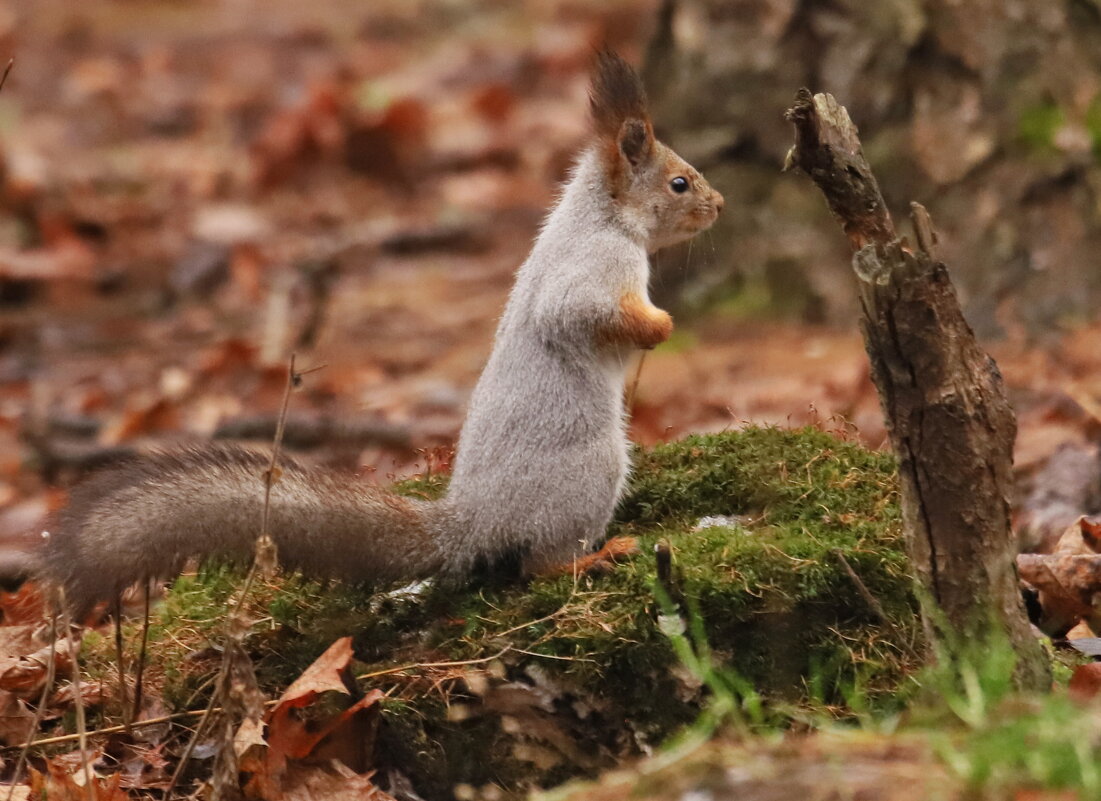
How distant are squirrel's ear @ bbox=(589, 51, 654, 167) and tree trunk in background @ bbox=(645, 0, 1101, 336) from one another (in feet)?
8.73

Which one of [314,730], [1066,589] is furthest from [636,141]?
[314,730]

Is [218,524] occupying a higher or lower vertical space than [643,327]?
lower

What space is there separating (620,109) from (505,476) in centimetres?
126

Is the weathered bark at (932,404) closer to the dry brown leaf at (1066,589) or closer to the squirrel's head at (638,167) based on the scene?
the dry brown leaf at (1066,589)

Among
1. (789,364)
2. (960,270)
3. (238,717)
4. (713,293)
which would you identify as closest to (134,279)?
(713,293)

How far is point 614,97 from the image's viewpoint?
436 centimetres

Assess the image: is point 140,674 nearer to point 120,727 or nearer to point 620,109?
point 120,727

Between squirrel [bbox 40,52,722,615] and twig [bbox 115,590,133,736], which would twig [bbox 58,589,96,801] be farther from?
twig [bbox 115,590,133,736]

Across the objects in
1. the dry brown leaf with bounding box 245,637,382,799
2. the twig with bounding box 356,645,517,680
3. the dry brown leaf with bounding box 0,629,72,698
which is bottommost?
the dry brown leaf with bounding box 0,629,72,698

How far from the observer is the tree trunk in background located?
7.27 m

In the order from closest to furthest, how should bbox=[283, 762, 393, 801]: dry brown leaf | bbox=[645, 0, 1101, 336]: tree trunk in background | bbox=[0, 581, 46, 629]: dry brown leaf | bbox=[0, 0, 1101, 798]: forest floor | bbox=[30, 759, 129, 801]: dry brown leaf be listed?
bbox=[30, 759, 129, 801]: dry brown leaf → bbox=[283, 762, 393, 801]: dry brown leaf → bbox=[0, 581, 46, 629]: dry brown leaf → bbox=[0, 0, 1101, 798]: forest floor → bbox=[645, 0, 1101, 336]: tree trunk in background

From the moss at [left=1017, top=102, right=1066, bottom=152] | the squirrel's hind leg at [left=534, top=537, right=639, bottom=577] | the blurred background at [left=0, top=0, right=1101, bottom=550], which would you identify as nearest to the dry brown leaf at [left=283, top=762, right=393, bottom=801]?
the squirrel's hind leg at [left=534, top=537, right=639, bottom=577]

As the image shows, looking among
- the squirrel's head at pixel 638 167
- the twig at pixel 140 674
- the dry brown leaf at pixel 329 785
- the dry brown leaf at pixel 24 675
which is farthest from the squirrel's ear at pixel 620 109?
the dry brown leaf at pixel 24 675

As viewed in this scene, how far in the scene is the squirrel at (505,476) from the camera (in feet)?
11.7
